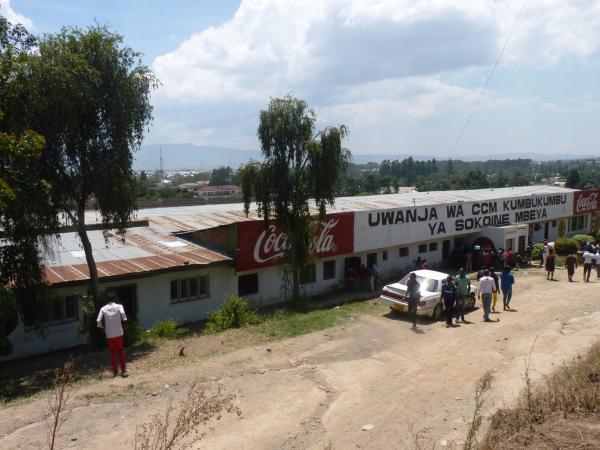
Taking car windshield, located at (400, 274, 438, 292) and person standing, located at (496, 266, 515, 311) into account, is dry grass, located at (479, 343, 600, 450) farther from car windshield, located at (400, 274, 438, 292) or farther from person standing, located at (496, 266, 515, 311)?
person standing, located at (496, 266, 515, 311)

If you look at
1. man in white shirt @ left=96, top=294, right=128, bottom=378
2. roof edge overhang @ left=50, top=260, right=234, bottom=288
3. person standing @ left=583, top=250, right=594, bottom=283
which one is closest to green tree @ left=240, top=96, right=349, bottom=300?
roof edge overhang @ left=50, top=260, right=234, bottom=288

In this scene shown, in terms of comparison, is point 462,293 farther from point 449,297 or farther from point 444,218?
point 444,218

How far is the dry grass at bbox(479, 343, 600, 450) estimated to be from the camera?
6801mm

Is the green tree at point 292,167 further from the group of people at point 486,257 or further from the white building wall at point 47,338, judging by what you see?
the group of people at point 486,257

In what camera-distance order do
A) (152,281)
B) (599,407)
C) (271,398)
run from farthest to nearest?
(152,281), (271,398), (599,407)

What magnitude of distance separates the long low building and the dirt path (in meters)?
5.11

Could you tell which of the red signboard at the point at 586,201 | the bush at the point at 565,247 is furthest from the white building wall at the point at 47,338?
the red signboard at the point at 586,201

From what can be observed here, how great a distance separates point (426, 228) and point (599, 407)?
59.8 feet

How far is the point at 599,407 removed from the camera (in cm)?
777

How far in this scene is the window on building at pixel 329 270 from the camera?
21.9 metres

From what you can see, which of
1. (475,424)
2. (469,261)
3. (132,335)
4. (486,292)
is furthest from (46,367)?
(469,261)

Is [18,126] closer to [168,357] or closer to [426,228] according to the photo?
[168,357]

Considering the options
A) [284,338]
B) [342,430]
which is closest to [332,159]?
[284,338]

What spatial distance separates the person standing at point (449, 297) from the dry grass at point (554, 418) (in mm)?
5656
